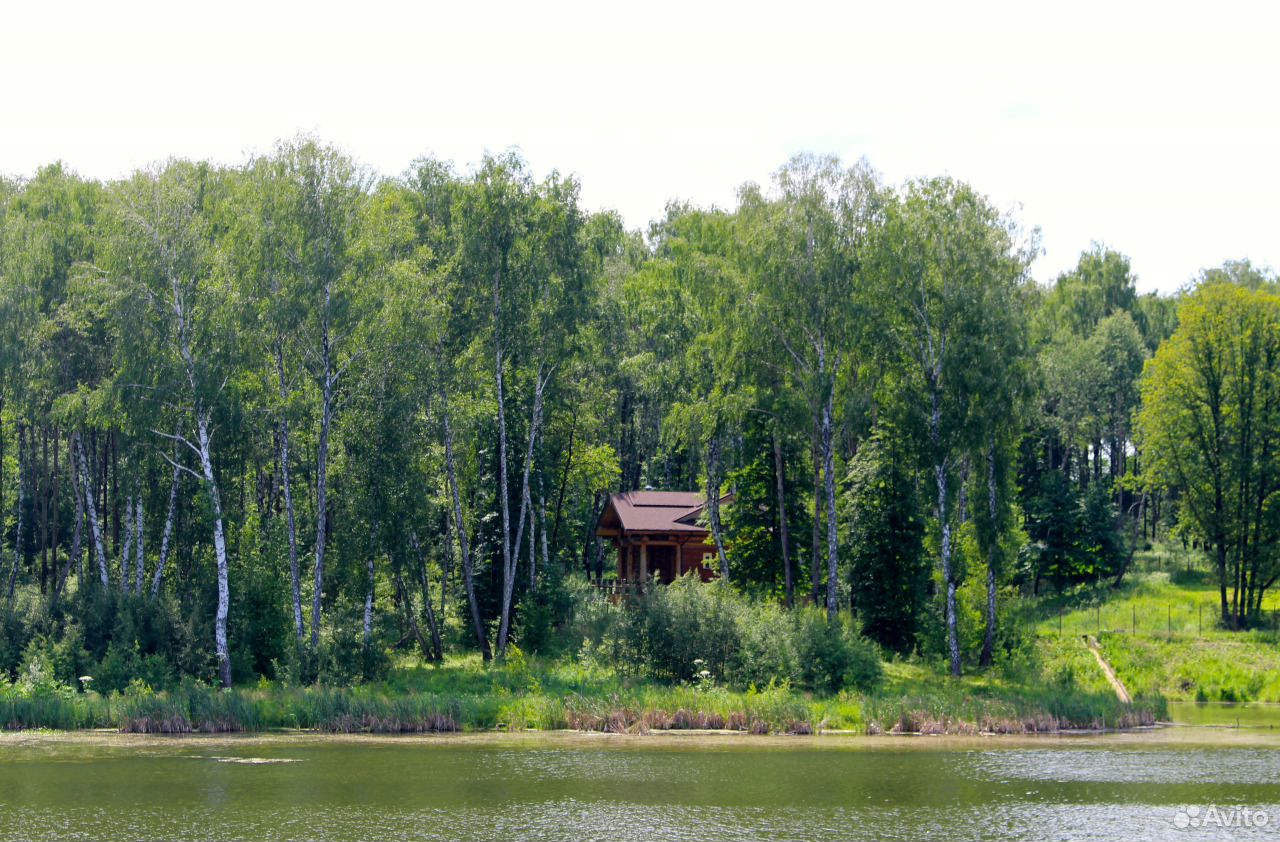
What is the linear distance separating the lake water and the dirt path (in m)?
9.05

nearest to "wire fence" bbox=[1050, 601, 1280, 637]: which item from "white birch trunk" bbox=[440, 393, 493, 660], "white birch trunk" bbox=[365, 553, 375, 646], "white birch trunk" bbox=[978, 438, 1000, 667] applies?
"white birch trunk" bbox=[978, 438, 1000, 667]

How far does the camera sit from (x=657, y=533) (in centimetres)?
5325

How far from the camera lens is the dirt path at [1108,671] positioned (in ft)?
131

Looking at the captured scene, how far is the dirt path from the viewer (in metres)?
39.9

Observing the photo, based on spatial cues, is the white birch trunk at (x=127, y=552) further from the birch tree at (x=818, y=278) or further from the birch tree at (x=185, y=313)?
the birch tree at (x=818, y=278)

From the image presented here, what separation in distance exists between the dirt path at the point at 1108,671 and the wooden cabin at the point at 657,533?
15185mm

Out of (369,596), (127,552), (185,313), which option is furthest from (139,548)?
(185,313)

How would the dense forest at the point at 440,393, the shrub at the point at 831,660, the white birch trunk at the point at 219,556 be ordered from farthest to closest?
the dense forest at the point at 440,393 → the white birch trunk at the point at 219,556 → the shrub at the point at 831,660

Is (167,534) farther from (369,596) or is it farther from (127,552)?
(369,596)

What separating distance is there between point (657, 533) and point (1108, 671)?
1899 cm

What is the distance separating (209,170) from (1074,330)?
58.1 meters

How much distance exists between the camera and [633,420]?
7081cm

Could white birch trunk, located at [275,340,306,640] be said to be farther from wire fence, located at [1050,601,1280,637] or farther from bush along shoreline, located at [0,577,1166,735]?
wire fence, located at [1050,601,1280,637]

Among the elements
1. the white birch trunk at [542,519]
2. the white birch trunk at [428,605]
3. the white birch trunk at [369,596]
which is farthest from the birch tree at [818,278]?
the white birch trunk at [369,596]
